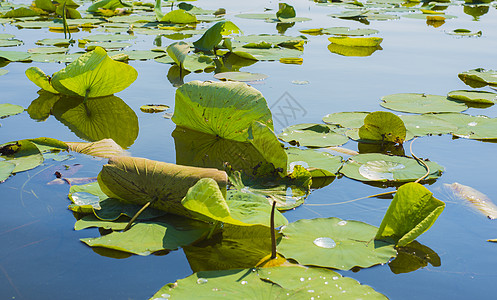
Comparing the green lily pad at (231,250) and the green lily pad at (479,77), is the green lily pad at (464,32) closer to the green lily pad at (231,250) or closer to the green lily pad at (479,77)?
the green lily pad at (479,77)

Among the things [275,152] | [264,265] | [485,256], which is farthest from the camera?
[275,152]

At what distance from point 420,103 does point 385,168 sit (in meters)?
1.04

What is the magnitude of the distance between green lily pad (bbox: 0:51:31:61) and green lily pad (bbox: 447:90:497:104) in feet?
11.0

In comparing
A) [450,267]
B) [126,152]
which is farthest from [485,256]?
[126,152]

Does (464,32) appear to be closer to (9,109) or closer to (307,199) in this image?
(307,199)

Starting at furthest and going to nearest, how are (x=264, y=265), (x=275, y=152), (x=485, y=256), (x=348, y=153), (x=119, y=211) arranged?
(x=348, y=153) → (x=275, y=152) → (x=119, y=211) → (x=485, y=256) → (x=264, y=265)

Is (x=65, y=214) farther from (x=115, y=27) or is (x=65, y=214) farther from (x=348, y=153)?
(x=115, y=27)

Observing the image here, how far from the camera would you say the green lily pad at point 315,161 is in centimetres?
199

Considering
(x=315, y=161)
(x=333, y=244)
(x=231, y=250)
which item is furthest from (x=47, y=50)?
(x=333, y=244)

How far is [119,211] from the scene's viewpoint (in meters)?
1.63

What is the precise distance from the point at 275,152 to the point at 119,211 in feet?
2.03

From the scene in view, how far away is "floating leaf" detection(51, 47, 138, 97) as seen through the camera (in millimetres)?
2617

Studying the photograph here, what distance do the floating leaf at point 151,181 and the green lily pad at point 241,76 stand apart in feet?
6.40

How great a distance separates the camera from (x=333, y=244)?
1468mm
